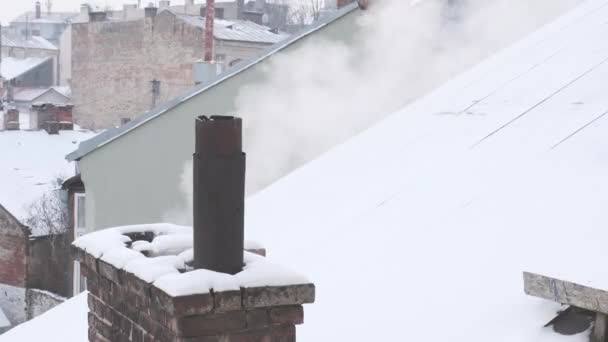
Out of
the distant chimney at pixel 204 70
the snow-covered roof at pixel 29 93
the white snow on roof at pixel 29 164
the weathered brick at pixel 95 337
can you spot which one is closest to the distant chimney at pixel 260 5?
the snow-covered roof at pixel 29 93

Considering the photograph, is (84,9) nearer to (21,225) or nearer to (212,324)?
(21,225)

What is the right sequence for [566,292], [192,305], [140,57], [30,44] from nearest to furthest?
[192,305], [566,292], [140,57], [30,44]

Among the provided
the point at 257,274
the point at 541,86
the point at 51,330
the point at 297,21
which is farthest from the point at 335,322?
the point at 297,21

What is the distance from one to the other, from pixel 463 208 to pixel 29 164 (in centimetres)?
2254

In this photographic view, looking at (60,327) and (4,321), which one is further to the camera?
(4,321)

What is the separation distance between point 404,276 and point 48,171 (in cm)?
2234

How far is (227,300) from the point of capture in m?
2.80

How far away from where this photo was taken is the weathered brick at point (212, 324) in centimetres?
275

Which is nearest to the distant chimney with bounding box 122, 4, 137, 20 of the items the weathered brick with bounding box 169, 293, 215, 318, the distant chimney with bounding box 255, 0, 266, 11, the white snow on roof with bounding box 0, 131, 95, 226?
the distant chimney with bounding box 255, 0, 266, 11

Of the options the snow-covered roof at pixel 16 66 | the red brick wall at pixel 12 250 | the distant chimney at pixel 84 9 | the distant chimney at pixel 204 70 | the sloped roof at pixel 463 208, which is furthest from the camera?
the snow-covered roof at pixel 16 66

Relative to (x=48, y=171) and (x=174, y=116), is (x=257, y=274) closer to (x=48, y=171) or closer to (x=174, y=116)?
(x=174, y=116)

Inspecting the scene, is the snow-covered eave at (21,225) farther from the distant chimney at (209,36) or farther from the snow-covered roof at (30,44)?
the snow-covered roof at (30,44)

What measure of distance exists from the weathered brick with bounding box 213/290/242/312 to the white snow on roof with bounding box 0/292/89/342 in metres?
2.71

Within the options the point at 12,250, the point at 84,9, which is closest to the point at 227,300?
the point at 12,250
